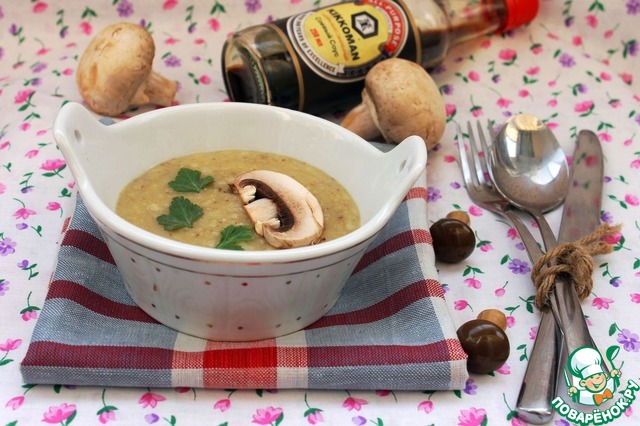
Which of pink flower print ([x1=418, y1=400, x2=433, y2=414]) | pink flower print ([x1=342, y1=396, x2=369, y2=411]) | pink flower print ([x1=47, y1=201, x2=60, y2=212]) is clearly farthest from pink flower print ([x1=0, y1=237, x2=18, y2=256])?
pink flower print ([x1=418, y1=400, x2=433, y2=414])

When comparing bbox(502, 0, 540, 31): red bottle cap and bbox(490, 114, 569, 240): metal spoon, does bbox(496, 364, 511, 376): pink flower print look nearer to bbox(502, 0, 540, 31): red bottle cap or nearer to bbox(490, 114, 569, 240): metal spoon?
bbox(490, 114, 569, 240): metal spoon

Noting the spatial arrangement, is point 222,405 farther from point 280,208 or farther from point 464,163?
point 464,163

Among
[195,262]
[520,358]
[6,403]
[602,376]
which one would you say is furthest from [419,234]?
[6,403]

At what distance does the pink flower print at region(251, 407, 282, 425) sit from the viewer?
1250 mm

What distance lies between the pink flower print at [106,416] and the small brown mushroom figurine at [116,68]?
3.28 ft

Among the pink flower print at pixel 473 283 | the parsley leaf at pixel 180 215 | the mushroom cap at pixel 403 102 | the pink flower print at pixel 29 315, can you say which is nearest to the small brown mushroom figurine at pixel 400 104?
the mushroom cap at pixel 403 102

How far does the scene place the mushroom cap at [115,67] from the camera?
6.40ft

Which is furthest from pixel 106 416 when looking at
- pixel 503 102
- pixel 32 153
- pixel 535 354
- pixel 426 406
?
pixel 503 102

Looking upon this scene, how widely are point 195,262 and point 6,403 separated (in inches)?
15.4

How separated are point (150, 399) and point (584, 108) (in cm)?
159

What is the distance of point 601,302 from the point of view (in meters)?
1.57

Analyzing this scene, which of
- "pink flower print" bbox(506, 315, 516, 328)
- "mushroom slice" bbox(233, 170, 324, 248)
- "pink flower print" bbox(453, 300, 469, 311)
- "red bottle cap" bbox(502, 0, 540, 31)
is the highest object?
"mushroom slice" bbox(233, 170, 324, 248)

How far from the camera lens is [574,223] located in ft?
5.63

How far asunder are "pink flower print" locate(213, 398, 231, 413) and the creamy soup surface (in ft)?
0.84
